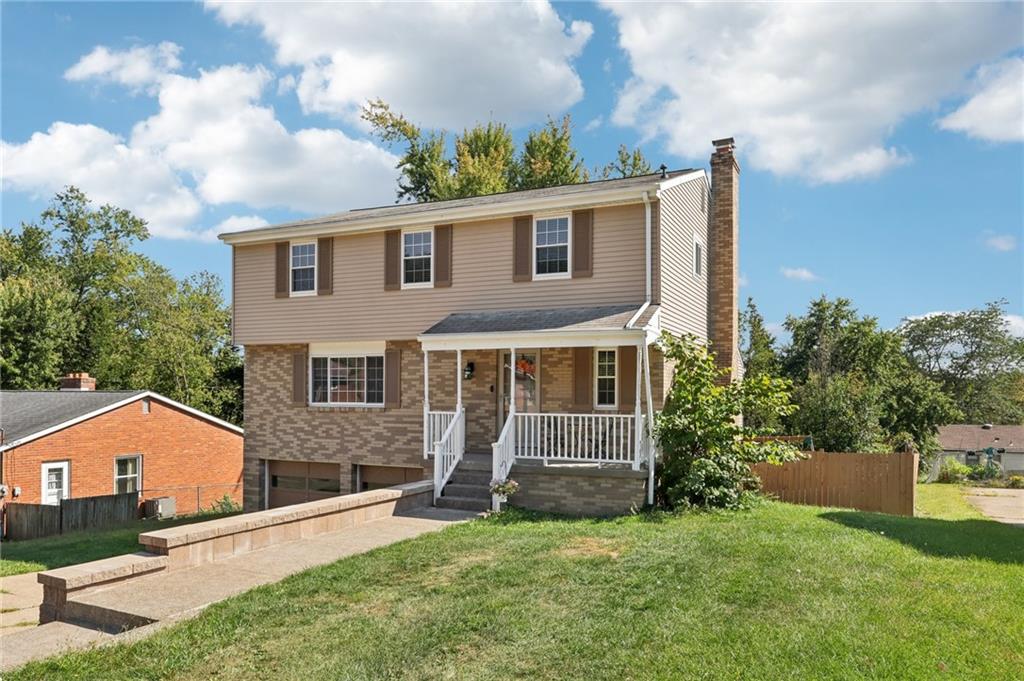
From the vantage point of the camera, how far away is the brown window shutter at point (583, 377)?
13680mm

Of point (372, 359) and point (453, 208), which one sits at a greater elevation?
point (453, 208)

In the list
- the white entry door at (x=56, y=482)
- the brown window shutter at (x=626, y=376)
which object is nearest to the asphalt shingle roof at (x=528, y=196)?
the brown window shutter at (x=626, y=376)

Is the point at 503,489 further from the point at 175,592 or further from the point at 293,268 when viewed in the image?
the point at 293,268

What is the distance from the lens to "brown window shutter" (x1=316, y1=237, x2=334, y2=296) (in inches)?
632

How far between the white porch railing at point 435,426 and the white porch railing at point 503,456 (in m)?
1.58

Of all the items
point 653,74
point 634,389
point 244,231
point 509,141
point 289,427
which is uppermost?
point 509,141

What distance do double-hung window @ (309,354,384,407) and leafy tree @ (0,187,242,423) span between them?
20.8m

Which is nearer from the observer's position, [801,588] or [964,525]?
[801,588]

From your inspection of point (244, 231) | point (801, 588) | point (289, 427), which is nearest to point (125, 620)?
point (801, 588)

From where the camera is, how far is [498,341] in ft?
41.3

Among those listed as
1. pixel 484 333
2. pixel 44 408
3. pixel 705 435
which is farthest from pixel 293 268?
pixel 44 408

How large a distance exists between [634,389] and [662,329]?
132cm

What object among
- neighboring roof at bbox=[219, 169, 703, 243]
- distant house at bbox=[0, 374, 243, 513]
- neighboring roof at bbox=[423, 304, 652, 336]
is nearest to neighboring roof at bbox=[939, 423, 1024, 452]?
neighboring roof at bbox=[219, 169, 703, 243]

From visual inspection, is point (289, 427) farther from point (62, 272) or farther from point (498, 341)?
point (62, 272)
